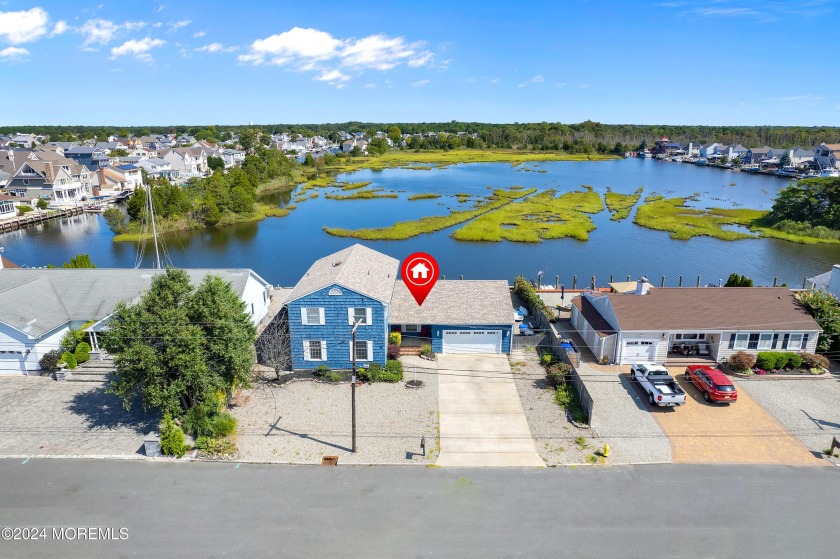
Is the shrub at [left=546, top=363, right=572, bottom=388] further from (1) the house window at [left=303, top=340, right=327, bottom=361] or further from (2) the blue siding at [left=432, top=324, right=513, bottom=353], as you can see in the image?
(1) the house window at [left=303, top=340, right=327, bottom=361]

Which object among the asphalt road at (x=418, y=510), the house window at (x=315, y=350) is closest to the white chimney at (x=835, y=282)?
the asphalt road at (x=418, y=510)

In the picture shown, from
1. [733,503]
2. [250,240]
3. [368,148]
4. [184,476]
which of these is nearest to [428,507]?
[184,476]

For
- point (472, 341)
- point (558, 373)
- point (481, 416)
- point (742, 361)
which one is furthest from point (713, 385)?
point (472, 341)

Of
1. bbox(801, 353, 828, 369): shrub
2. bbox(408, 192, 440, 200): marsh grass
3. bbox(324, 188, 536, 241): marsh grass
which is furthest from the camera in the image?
bbox(408, 192, 440, 200): marsh grass

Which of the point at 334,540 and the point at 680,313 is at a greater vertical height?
the point at 680,313

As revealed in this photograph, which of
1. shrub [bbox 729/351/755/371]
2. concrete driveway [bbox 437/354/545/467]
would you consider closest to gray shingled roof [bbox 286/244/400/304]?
concrete driveway [bbox 437/354/545/467]

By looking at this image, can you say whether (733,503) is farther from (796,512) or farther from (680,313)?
(680,313)

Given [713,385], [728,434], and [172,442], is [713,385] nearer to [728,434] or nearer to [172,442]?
[728,434]
